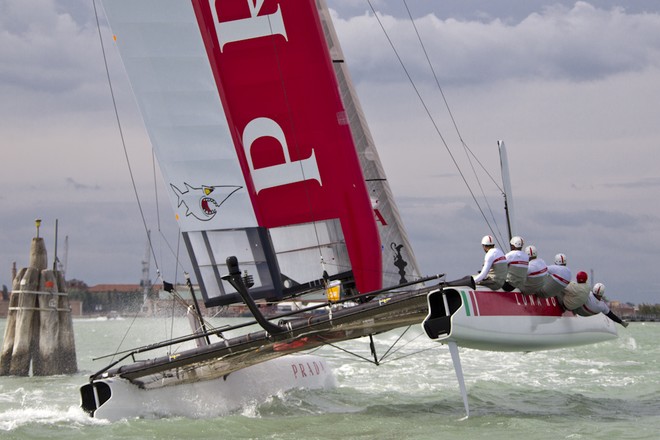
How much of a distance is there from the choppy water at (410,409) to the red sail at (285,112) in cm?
167

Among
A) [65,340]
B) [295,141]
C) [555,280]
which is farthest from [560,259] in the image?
[65,340]

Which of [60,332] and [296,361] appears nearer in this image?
[296,361]

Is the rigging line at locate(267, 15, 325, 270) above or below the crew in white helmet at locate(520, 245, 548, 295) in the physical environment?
above

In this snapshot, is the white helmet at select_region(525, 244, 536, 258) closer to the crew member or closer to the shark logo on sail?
the crew member

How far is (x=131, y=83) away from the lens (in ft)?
37.2

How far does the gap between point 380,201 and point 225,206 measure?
1.98 m

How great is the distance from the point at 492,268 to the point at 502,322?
534mm

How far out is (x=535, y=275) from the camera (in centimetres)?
1051

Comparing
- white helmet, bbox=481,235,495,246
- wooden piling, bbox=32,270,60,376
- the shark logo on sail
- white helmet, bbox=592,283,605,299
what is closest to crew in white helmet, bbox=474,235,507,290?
white helmet, bbox=481,235,495,246

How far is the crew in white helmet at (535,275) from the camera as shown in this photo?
10500 millimetres

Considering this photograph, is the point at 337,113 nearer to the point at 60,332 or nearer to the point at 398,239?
the point at 398,239

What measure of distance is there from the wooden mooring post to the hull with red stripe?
8830mm

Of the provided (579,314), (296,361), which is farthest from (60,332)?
(579,314)

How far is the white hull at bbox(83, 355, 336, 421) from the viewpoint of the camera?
1087 centimetres
